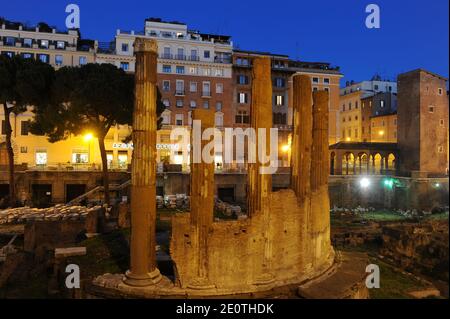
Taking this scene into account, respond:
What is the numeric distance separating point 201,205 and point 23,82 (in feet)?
64.1

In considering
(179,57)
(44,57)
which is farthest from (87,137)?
(179,57)

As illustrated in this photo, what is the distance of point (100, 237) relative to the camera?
1606cm

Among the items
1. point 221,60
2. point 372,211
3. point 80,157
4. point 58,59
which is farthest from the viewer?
point 221,60

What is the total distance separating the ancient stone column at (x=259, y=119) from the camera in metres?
9.87

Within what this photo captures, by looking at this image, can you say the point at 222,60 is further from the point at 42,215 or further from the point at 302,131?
the point at 302,131

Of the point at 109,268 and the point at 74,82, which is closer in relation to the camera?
the point at 109,268

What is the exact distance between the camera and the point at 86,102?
23875 millimetres

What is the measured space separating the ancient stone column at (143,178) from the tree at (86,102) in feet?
50.9

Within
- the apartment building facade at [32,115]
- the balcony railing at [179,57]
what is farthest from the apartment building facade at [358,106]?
the apartment building facade at [32,115]

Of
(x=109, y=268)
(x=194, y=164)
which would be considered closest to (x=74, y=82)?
(x=109, y=268)

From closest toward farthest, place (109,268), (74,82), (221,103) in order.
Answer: (109,268) → (74,82) → (221,103)

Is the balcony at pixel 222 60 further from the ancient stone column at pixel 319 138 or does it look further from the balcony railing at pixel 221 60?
the ancient stone column at pixel 319 138
